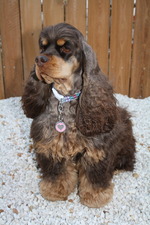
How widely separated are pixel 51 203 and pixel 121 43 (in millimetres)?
2544

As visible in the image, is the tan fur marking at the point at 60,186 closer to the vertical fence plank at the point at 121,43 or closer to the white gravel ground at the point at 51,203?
the white gravel ground at the point at 51,203

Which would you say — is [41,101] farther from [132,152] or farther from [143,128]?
[143,128]

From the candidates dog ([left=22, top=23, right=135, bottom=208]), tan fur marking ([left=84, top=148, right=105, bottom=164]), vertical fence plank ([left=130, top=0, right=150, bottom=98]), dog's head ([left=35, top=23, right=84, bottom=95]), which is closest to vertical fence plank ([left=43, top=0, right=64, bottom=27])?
vertical fence plank ([left=130, top=0, right=150, bottom=98])

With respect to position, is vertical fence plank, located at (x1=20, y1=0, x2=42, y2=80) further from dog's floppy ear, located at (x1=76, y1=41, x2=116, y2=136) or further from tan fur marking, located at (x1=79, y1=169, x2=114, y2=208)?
tan fur marking, located at (x1=79, y1=169, x2=114, y2=208)

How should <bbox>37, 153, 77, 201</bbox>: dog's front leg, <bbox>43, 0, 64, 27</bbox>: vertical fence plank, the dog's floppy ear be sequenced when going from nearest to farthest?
1. the dog's floppy ear
2. <bbox>37, 153, 77, 201</bbox>: dog's front leg
3. <bbox>43, 0, 64, 27</bbox>: vertical fence plank

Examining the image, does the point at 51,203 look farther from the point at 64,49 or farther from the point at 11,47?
the point at 11,47

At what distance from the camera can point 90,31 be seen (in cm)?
410

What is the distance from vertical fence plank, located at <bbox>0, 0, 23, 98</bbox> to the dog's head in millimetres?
2098

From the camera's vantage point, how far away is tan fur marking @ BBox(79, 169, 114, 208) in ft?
8.31

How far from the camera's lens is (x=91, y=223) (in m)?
2.43

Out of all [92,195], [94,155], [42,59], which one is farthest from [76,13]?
[92,195]

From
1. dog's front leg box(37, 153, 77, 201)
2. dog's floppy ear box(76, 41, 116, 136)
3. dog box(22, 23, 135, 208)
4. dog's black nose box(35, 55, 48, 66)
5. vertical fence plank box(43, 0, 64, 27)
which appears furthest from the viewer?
vertical fence plank box(43, 0, 64, 27)

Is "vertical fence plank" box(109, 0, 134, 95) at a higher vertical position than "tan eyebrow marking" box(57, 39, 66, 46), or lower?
lower

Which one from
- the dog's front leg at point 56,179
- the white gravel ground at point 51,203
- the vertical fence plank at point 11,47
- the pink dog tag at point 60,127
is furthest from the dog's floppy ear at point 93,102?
the vertical fence plank at point 11,47
